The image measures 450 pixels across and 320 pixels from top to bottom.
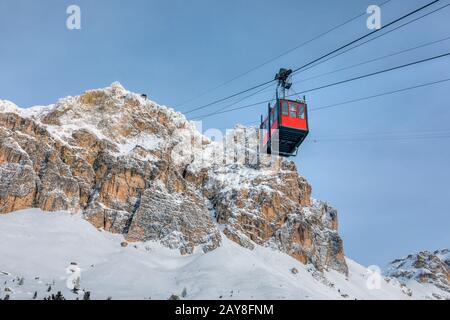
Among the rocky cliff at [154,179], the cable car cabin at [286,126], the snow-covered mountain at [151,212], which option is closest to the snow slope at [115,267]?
the snow-covered mountain at [151,212]

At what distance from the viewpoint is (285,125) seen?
30672 mm

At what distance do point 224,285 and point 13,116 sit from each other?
50.7 metres

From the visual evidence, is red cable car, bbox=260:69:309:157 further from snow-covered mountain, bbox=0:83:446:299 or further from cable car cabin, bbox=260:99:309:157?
snow-covered mountain, bbox=0:83:446:299

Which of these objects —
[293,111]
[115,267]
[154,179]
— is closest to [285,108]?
[293,111]

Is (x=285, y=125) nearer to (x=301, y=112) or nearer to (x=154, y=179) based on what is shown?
(x=301, y=112)

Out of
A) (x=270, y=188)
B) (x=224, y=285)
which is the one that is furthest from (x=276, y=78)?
(x=270, y=188)

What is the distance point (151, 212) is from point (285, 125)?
5588 cm

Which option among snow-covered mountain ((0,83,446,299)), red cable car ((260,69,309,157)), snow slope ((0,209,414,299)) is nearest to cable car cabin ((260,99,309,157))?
red cable car ((260,69,309,157))

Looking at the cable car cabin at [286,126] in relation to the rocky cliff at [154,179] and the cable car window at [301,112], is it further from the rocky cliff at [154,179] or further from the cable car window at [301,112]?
the rocky cliff at [154,179]

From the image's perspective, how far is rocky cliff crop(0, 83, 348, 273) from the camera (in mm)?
78688

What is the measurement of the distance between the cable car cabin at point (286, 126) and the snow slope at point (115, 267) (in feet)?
78.9

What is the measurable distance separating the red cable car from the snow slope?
79.4ft

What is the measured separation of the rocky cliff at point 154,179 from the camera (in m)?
78.7
